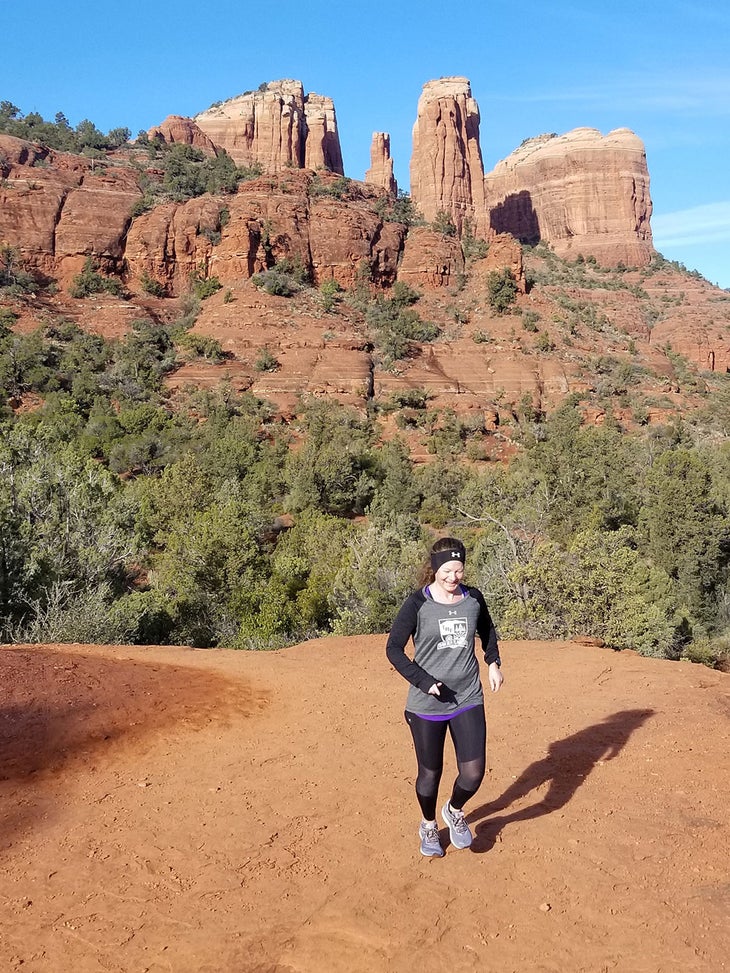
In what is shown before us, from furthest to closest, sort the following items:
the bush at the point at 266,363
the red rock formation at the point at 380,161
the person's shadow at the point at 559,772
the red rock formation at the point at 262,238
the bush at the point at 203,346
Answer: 1. the red rock formation at the point at 380,161
2. the red rock formation at the point at 262,238
3. the bush at the point at 203,346
4. the bush at the point at 266,363
5. the person's shadow at the point at 559,772

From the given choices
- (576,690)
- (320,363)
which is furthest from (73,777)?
(320,363)

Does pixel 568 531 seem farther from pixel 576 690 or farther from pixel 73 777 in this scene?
pixel 73 777

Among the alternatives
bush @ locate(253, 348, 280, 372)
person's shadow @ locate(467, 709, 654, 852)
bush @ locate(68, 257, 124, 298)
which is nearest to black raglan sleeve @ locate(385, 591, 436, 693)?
person's shadow @ locate(467, 709, 654, 852)

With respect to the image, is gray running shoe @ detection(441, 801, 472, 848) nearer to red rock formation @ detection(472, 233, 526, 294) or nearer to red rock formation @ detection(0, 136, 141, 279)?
red rock formation @ detection(472, 233, 526, 294)

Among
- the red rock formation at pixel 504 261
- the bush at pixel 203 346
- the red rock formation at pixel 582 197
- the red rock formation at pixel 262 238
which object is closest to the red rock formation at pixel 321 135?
the red rock formation at pixel 582 197

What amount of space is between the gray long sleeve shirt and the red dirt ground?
953mm

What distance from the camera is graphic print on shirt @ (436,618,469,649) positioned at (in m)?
3.68

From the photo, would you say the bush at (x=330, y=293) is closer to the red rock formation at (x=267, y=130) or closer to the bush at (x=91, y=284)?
the bush at (x=91, y=284)

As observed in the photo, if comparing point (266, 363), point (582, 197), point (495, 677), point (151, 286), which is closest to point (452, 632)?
point (495, 677)

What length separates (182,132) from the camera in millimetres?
75625

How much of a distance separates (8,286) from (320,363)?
20327mm

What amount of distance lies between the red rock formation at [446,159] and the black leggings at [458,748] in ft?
256

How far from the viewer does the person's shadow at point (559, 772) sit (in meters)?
4.40

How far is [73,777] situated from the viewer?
17.1 feet
